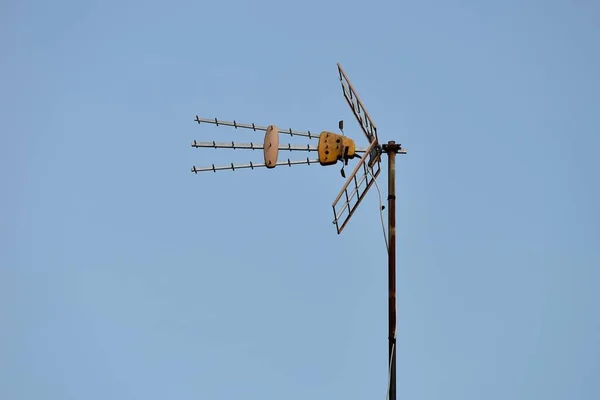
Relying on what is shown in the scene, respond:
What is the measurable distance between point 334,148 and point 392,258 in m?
2.27

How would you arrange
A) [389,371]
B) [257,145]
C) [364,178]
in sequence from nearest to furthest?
[389,371] < [364,178] < [257,145]

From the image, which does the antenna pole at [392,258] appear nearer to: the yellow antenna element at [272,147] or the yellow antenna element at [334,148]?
the yellow antenna element at [334,148]

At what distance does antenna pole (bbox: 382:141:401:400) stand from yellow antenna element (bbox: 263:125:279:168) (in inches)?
73.1

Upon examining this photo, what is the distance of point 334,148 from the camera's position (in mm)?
15219

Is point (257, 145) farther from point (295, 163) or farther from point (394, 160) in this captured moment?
point (394, 160)

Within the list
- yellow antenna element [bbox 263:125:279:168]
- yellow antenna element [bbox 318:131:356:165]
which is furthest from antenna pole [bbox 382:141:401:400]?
yellow antenna element [bbox 263:125:279:168]

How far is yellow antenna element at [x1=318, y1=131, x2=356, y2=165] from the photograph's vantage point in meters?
15.1

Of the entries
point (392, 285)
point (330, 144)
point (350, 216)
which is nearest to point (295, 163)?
point (330, 144)

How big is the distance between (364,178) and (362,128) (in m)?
0.88

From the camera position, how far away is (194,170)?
15.3 meters

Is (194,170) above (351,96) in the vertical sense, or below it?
below

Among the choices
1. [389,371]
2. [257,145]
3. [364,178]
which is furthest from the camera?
[257,145]

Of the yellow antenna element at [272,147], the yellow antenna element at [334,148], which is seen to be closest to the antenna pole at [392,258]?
the yellow antenna element at [334,148]

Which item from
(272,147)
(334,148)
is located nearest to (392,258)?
(334,148)
